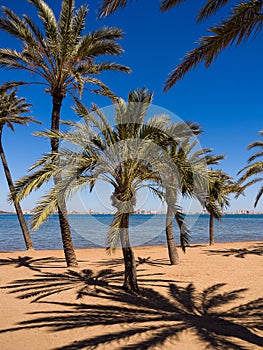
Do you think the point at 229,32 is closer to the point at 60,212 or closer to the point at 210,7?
the point at 210,7

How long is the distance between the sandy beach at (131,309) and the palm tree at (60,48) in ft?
9.38

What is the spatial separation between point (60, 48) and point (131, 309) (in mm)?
9381

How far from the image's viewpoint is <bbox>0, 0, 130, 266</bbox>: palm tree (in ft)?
36.7

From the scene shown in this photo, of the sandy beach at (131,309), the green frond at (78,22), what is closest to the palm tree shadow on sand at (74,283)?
the sandy beach at (131,309)

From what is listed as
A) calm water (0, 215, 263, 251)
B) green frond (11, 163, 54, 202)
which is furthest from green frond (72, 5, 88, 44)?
calm water (0, 215, 263, 251)

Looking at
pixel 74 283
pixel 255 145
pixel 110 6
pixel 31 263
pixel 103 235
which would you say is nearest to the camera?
pixel 110 6

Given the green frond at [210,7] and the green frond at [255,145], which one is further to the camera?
the green frond at [255,145]

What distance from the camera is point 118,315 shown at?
6992mm

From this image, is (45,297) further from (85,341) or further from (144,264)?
(144,264)

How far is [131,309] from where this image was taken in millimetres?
7516

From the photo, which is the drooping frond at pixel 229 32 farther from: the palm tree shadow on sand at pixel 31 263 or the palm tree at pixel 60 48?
the palm tree shadow on sand at pixel 31 263

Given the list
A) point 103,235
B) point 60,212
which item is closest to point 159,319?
point 60,212

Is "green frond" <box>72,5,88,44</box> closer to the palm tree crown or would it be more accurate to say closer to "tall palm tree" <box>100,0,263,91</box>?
the palm tree crown

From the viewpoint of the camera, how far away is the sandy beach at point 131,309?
18.2ft
